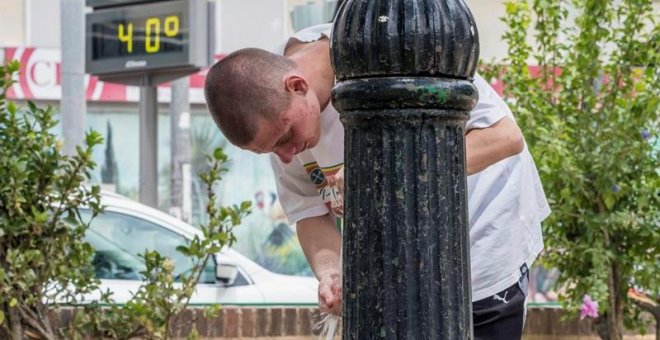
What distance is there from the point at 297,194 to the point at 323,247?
194 mm

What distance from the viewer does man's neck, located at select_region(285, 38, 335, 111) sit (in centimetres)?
333

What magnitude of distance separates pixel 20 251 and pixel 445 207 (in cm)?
296

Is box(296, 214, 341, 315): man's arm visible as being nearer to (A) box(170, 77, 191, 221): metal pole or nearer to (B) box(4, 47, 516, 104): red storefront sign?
(A) box(170, 77, 191, 221): metal pole

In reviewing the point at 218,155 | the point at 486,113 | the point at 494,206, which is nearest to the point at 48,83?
the point at 218,155

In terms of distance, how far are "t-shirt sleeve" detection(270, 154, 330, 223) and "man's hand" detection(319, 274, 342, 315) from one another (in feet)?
1.29

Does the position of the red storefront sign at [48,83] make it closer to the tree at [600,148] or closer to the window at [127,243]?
the window at [127,243]

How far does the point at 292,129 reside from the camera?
3279mm

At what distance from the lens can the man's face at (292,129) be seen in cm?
324

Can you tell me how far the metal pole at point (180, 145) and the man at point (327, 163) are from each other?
13.6m

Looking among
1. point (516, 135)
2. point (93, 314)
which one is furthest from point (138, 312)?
point (516, 135)

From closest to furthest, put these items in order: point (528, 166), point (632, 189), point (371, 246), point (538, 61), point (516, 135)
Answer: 1. point (371, 246)
2. point (516, 135)
3. point (528, 166)
4. point (632, 189)
5. point (538, 61)

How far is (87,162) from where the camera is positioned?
17.1 ft

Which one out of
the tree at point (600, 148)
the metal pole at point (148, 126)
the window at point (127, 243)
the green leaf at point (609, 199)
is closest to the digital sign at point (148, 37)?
the metal pole at point (148, 126)

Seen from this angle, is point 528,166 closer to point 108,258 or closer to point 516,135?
point 516,135
